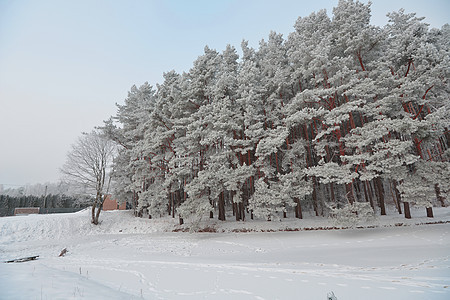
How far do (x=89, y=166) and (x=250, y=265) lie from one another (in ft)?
66.0

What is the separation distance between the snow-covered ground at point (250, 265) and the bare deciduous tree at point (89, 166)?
4715 millimetres

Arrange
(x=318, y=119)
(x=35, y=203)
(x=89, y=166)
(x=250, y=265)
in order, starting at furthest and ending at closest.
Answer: (x=35, y=203), (x=89, y=166), (x=318, y=119), (x=250, y=265)

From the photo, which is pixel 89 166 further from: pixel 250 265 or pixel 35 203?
pixel 35 203

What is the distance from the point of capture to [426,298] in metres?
3.80

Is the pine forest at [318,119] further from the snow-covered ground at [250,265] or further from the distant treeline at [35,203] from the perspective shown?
the distant treeline at [35,203]

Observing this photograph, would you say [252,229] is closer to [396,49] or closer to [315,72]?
[315,72]

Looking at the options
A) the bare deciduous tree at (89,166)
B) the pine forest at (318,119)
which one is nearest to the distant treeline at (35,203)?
the bare deciduous tree at (89,166)

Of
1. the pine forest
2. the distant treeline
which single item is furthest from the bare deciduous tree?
the distant treeline

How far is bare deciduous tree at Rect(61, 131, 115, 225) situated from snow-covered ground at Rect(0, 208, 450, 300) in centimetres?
471

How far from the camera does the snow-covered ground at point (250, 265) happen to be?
14.3 ft

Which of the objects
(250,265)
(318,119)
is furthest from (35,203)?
(318,119)

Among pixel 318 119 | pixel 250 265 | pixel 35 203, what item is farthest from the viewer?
pixel 35 203

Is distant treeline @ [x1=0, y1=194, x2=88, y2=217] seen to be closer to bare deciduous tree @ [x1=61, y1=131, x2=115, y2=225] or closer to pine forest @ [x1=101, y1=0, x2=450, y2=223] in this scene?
bare deciduous tree @ [x1=61, y1=131, x2=115, y2=225]

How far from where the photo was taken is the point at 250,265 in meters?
7.69
